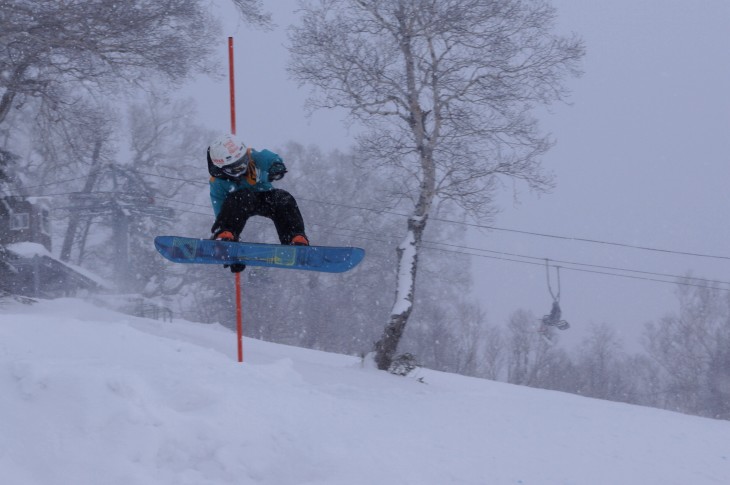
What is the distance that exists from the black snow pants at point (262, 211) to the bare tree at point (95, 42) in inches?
256

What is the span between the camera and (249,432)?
15.4ft

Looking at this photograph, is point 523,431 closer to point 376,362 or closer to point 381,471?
point 381,471

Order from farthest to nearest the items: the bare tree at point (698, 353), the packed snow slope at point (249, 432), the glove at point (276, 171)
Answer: the bare tree at point (698, 353), the glove at point (276, 171), the packed snow slope at point (249, 432)

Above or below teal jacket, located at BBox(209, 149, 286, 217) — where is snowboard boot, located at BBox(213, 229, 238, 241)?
below

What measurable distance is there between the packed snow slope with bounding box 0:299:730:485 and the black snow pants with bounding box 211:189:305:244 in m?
1.30

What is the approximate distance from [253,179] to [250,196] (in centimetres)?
17

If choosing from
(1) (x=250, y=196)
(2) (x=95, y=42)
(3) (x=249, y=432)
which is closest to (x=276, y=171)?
(1) (x=250, y=196)

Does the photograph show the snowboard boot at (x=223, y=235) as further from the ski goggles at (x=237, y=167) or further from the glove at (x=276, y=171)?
the glove at (x=276, y=171)

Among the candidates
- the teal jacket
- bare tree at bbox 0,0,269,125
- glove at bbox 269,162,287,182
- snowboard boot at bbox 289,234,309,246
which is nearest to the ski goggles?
the teal jacket

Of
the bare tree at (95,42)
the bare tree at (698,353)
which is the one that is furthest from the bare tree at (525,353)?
the bare tree at (95,42)

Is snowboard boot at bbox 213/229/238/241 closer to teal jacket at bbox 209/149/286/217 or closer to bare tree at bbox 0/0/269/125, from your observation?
teal jacket at bbox 209/149/286/217

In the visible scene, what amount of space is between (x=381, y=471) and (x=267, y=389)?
1494mm

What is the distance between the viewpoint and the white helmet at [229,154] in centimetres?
634

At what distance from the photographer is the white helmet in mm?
6340
